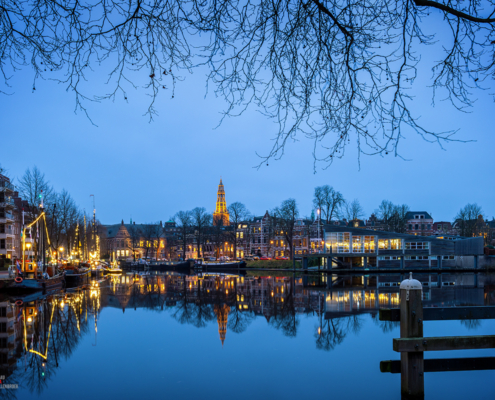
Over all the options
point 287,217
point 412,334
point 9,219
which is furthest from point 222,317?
point 287,217

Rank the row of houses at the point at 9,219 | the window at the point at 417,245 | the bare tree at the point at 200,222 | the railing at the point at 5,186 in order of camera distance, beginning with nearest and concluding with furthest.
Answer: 1. the row of houses at the point at 9,219
2. the railing at the point at 5,186
3. the window at the point at 417,245
4. the bare tree at the point at 200,222

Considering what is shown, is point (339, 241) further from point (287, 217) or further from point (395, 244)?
point (287, 217)

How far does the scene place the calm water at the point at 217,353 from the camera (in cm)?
941

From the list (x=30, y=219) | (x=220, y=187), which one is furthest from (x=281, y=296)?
(x=220, y=187)

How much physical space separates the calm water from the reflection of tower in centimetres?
5

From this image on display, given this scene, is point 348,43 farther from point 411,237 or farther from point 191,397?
point 411,237

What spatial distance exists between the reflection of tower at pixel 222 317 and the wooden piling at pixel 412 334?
898 centimetres

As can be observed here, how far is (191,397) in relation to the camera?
29.2 feet

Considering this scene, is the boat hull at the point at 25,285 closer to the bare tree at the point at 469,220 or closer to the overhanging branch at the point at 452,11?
the overhanging branch at the point at 452,11

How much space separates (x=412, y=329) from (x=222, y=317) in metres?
14.1

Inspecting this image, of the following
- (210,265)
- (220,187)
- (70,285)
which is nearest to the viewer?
(70,285)

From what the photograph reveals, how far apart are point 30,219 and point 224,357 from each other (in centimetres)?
3926

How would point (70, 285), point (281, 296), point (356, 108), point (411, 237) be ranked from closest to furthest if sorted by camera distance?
point (356, 108)
point (281, 296)
point (70, 285)
point (411, 237)

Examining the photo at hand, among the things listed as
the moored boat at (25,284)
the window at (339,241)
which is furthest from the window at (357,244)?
the moored boat at (25,284)
